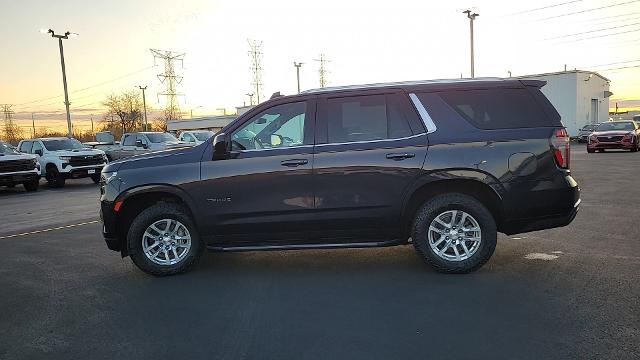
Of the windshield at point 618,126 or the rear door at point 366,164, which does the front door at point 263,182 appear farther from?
the windshield at point 618,126

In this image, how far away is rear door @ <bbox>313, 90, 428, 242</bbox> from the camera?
17.8 ft

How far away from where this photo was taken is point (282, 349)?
3738 mm

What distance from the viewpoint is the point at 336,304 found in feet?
15.2

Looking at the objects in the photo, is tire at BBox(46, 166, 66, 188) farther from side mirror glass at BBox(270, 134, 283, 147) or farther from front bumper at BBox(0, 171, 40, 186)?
side mirror glass at BBox(270, 134, 283, 147)

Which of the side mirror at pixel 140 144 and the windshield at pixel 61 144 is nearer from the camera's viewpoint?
the windshield at pixel 61 144

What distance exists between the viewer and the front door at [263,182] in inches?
217

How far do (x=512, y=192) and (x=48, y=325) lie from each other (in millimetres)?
4612

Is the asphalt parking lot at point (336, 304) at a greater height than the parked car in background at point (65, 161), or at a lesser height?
lesser

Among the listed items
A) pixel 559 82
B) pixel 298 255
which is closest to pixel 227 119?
pixel 559 82

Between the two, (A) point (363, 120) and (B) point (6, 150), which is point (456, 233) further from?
(B) point (6, 150)

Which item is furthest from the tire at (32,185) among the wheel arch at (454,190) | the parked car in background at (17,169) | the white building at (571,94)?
the white building at (571,94)

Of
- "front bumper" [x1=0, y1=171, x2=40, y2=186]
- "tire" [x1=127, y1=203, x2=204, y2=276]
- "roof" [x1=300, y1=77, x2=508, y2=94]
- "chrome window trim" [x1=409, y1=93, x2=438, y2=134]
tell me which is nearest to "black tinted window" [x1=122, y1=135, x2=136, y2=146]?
"front bumper" [x1=0, y1=171, x2=40, y2=186]

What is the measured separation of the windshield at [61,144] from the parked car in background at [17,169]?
1741mm

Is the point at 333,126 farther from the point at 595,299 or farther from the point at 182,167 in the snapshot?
the point at 595,299
